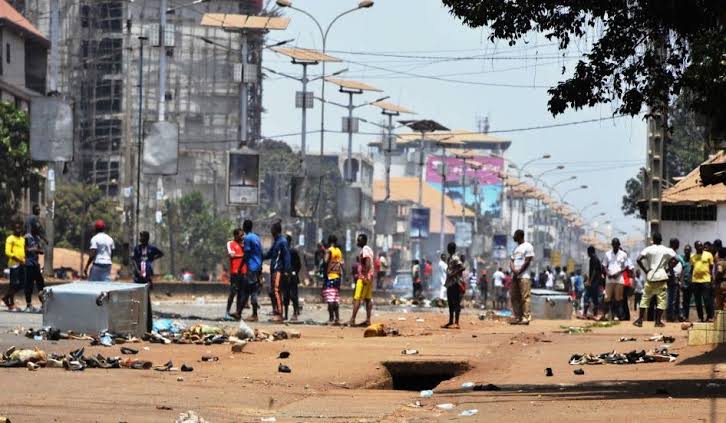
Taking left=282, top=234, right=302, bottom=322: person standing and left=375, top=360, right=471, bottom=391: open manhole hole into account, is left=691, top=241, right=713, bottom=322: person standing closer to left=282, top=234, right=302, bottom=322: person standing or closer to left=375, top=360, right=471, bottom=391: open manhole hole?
left=282, top=234, right=302, bottom=322: person standing

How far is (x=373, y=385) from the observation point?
16.8 metres

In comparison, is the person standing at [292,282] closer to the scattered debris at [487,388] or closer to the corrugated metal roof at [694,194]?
the corrugated metal roof at [694,194]

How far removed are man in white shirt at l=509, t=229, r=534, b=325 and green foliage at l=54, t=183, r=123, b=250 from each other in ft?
202

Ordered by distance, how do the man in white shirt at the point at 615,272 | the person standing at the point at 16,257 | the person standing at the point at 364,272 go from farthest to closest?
the man in white shirt at the point at 615,272 → the person standing at the point at 16,257 → the person standing at the point at 364,272

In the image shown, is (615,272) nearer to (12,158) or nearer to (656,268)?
(656,268)

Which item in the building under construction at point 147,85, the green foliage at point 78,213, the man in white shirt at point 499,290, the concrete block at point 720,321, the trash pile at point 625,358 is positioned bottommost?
the man in white shirt at point 499,290

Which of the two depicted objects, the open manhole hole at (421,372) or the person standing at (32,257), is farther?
the person standing at (32,257)

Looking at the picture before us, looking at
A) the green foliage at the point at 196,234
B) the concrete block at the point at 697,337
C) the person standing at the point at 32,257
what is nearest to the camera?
the concrete block at the point at 697,337

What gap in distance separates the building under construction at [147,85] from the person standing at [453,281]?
74.9m

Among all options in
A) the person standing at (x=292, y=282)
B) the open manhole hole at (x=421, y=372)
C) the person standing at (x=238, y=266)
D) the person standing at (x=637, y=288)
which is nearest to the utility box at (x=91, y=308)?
the open manhole hole at (x=421, y=372)

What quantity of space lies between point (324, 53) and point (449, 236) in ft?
357

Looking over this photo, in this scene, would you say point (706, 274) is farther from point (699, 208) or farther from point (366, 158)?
point (366, 158)

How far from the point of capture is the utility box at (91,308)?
20125 millimetres

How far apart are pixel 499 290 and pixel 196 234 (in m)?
48.2
